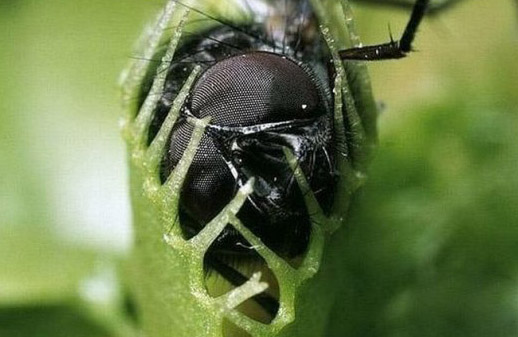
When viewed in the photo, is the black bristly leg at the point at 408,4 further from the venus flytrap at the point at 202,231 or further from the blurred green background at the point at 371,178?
the venus flytrap at the point at 202,231

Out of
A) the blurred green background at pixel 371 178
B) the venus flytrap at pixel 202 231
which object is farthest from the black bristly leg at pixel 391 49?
the blurred green background at pixel 371 178

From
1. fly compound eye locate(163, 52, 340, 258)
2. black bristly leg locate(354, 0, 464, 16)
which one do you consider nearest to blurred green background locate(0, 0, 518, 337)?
black bristly leg locate(354, 0, 464, 16)

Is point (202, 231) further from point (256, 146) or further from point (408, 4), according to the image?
point (408, 4)

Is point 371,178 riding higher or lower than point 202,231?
lower

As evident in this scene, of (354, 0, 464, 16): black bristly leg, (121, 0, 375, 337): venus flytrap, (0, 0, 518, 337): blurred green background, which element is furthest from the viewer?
(354, 0, 464, 16): black bristly leg

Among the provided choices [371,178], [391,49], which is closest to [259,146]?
[391,49]

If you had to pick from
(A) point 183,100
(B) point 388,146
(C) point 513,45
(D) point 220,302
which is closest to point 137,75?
(A) point 183,100

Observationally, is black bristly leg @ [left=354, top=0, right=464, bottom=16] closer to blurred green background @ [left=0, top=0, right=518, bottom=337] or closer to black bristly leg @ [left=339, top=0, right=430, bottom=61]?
blurred green background @ [left=0, top=0, right=518, bottom=337]

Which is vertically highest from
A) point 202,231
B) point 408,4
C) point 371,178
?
point 202,231

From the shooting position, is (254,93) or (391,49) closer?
(254,93)
